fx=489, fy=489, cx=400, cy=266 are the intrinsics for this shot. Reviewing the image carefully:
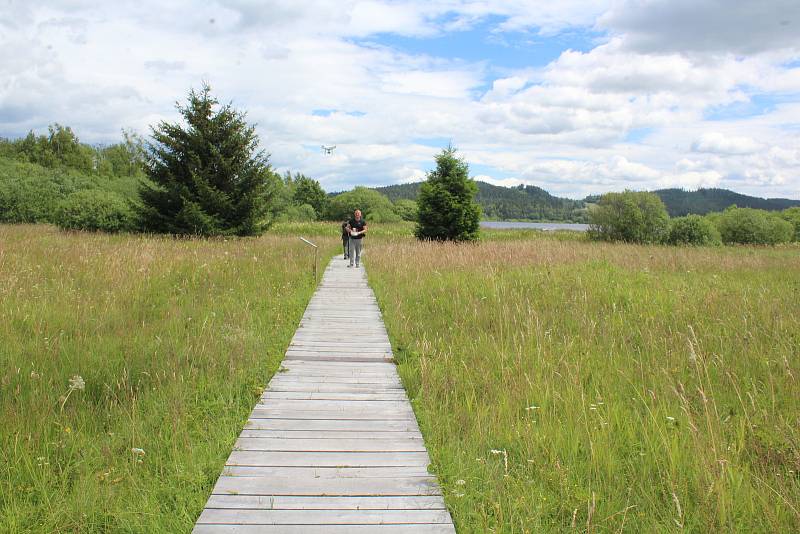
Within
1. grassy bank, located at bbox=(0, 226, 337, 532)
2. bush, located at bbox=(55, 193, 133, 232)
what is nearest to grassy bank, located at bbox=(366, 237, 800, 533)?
grassy bank, located at bbox=(0, 226, 337, 532)

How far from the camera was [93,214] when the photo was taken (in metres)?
20.3

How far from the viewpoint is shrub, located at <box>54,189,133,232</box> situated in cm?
2014

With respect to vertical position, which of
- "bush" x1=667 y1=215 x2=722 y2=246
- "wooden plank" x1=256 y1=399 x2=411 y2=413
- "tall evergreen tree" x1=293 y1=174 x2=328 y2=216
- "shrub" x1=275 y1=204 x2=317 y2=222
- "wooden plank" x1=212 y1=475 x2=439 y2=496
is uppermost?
"tall evergreen tree" x1=293 y1=174 x2=328 y2=216

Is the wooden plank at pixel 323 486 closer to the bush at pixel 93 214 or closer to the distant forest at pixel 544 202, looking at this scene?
the bush at pixel 93 214

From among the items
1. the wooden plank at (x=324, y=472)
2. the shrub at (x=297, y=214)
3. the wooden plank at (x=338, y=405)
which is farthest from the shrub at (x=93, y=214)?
the wooden plank at (x=324, y=472)

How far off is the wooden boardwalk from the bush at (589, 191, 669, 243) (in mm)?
27452

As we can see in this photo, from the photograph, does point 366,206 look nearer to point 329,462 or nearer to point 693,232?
point 693,232

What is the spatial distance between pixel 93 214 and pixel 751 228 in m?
37.1

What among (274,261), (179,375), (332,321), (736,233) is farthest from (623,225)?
(179,375)

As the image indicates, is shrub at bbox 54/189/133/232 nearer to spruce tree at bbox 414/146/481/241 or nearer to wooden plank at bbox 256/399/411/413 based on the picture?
spruce tree at bbox 414/146/481/241

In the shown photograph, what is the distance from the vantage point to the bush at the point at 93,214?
66.1 feet

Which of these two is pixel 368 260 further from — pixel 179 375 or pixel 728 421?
pixel 728 421

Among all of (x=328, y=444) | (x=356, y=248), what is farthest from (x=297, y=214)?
(x=328, y=444)

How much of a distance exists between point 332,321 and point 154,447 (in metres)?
4.31
